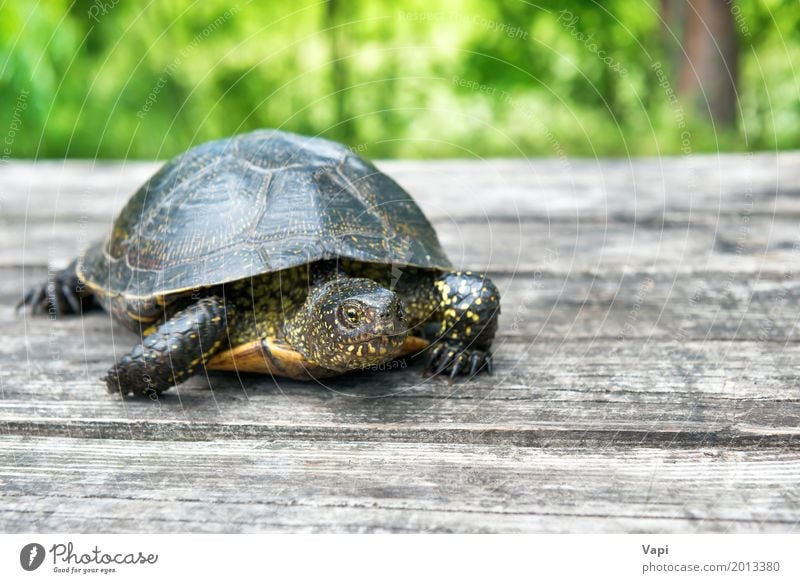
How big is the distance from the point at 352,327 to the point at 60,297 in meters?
1.28

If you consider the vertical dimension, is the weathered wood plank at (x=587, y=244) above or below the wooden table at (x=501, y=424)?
above

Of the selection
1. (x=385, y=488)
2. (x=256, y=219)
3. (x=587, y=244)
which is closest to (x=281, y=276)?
(x=256, y=219)

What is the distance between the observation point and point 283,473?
5.60 feet

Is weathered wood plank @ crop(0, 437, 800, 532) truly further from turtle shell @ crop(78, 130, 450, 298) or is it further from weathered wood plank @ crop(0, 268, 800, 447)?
turtle shell @ crop(78, 130, 450, 298)

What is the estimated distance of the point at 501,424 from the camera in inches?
75.0

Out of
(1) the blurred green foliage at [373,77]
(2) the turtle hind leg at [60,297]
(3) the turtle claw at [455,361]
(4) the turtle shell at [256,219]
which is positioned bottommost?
(2) the turtle hind leg at [60,297]

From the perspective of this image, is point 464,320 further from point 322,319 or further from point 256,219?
point 256,219

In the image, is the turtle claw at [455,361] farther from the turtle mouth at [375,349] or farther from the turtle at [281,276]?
the turtle mouth at [375,349]

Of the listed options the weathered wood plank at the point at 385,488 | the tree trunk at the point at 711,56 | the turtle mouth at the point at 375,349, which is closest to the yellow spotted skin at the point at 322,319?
the turtle mouth at the point at 375,349

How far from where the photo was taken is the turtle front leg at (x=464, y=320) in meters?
2.27

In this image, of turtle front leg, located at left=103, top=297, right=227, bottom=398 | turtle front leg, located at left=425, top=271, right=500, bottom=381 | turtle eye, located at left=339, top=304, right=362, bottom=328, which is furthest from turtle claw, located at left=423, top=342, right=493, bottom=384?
turtle front leg, located at left=103, top=297, right=227, bottom=398

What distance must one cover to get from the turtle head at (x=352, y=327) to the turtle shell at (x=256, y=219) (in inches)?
5.4

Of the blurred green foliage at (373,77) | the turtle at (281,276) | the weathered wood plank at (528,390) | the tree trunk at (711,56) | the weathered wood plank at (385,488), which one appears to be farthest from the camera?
the tree trunk at (711,56)
